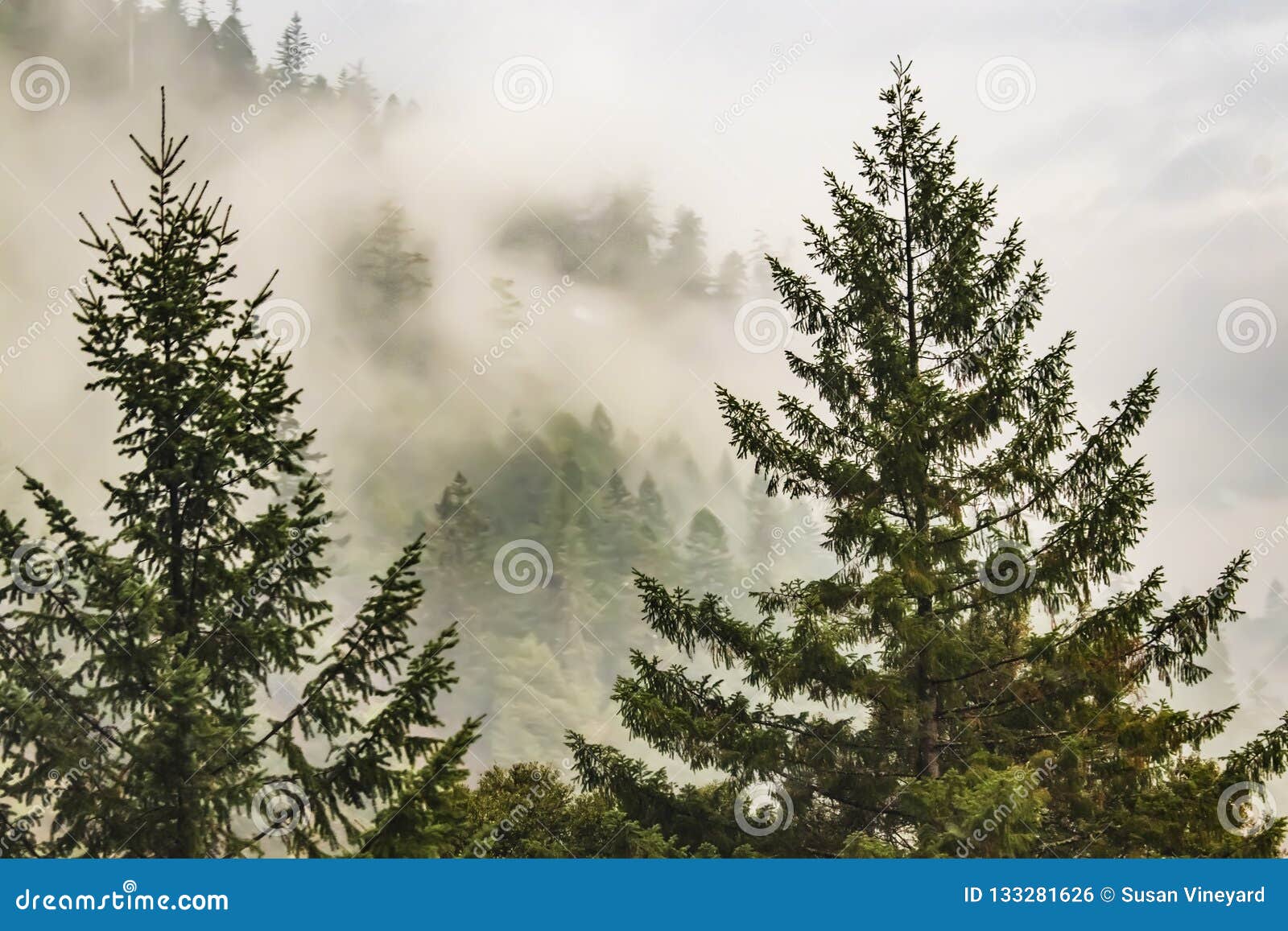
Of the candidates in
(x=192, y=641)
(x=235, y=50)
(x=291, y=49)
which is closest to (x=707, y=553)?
(x=291, y=49)

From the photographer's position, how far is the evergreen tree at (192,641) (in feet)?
23.6

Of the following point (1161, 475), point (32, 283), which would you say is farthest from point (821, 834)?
point (1161, 475)

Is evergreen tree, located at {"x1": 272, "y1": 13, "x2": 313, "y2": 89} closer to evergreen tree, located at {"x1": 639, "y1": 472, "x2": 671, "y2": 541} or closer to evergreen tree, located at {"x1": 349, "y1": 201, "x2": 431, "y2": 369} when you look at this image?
evergreen tree, located at {"x1": 349, "y1": 201, "x2": 431, "y2": 369}

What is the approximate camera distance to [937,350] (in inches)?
547

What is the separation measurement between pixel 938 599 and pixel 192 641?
8.40 m

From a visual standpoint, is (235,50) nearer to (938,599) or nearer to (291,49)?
(291,49)

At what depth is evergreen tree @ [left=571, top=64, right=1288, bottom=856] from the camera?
11.1 m

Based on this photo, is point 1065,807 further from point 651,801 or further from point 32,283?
point 32,283

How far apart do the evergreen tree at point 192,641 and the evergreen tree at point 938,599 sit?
4.73m

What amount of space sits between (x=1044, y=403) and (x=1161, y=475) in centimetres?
20208

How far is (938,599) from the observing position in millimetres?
12328

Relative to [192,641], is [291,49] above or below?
above

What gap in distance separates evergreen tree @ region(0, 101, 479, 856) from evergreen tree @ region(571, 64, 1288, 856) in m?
4.73

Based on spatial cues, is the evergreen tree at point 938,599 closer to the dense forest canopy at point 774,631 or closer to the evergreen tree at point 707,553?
the dense forest canopy at point 774,631
